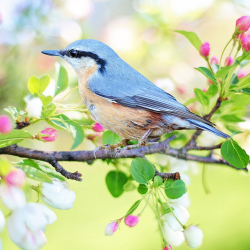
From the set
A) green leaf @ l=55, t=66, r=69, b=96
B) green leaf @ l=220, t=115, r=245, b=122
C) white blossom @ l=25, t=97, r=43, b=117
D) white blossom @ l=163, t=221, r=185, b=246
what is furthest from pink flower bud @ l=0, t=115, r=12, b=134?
green leaf @ l=220, t=115, r=245, b=122

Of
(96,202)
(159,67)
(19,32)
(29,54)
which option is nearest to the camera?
(19,32)

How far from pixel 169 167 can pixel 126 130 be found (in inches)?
9.5

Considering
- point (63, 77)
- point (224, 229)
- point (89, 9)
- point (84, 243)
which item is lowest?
→ point (84, 243)

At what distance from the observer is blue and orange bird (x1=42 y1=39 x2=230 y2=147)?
3.33 ft

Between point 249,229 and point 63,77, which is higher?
point 63,77

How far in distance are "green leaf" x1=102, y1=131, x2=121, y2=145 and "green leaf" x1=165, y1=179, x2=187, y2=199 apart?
0.86 feet

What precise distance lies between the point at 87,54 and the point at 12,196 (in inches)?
23.2

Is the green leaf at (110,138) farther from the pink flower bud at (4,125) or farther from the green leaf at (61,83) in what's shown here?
the pink flower bud at (4,125)

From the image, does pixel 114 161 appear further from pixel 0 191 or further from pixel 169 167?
pixel 0 191

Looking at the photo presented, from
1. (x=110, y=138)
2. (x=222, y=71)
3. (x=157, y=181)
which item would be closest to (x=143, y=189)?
(x=157, y=181)

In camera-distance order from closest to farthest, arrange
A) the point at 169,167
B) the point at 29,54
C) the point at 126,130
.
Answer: the point at 126,130
the point at 169,167
the point at 29,54

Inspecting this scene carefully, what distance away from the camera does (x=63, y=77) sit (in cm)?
96

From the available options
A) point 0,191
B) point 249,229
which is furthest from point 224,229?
point 0,191

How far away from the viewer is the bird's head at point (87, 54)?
1.08 meters
